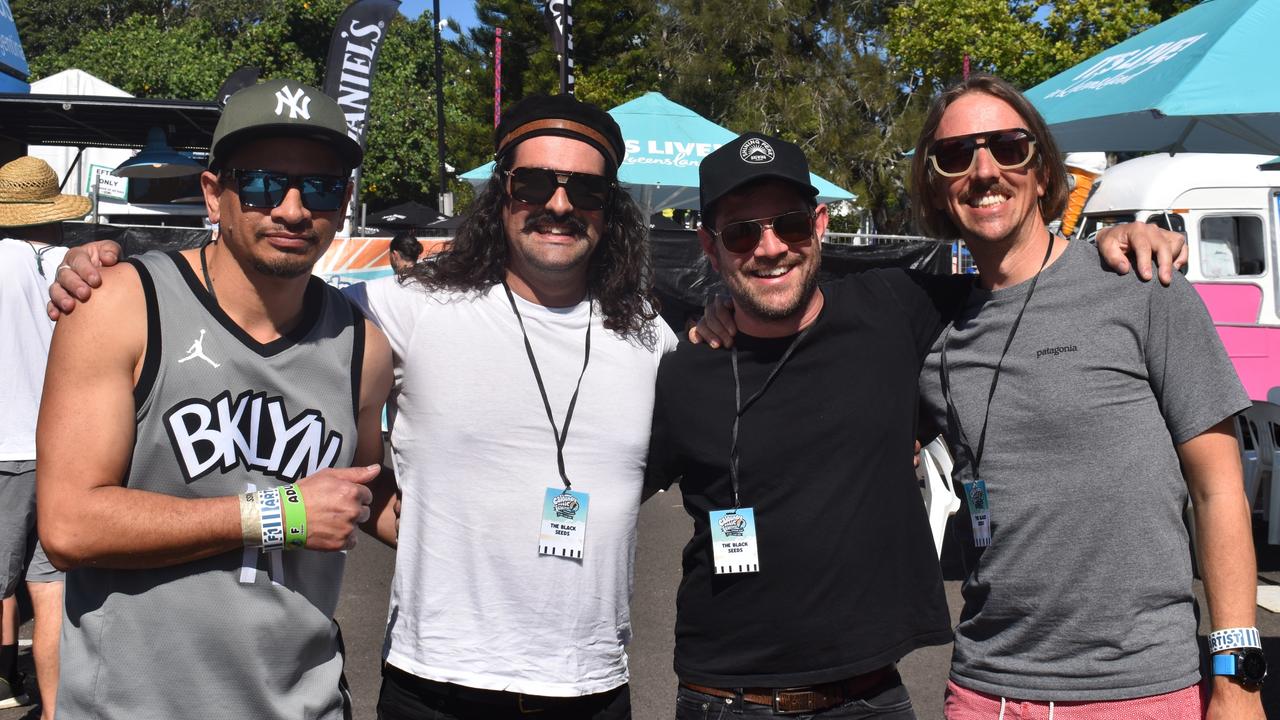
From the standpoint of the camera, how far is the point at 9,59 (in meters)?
10.0

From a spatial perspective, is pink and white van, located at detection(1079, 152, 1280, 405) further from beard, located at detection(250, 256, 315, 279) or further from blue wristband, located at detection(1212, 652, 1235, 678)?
beard, located at detection(250, 256, 315, 279)

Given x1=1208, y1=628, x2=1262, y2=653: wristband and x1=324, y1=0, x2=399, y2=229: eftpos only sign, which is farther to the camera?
x1=324, y1=0, x2=399, y2=229: eftpos only sign

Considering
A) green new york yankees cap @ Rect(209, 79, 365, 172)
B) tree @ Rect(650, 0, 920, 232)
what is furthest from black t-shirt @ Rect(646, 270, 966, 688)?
tree @ Rect(650, 0, 920, 232)

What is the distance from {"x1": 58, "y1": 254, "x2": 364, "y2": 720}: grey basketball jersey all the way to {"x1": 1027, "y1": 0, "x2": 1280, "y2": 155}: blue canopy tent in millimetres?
3672

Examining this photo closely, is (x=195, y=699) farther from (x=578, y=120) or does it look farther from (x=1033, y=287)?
(x=1033, y=287)

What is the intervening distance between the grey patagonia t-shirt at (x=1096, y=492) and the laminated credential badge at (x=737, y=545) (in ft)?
1.76

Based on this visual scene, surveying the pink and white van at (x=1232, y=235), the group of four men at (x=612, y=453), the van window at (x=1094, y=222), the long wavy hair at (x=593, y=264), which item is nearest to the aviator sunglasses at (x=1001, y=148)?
the group of four men at (x=612, y=453)

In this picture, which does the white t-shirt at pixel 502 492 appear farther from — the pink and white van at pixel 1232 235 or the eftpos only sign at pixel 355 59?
the eftpos only sign at pixel 355 59

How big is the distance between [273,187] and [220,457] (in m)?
0.61

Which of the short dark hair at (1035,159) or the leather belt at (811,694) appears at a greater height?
the short dark hair at (1035,159)

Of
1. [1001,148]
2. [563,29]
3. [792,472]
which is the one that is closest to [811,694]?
[792,472]

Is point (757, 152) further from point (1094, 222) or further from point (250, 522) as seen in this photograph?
point (1094, 222)

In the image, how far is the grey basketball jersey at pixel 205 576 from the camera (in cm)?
213

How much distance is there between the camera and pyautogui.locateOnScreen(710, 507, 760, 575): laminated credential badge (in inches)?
95.4
